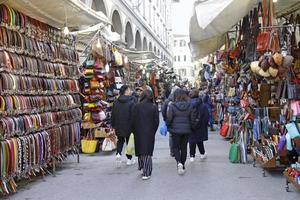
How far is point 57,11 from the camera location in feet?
28.1

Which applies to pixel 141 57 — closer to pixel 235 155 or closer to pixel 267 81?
pixel 235 155

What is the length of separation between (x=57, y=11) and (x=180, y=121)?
3.02 meters

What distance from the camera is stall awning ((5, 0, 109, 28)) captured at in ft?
25.3

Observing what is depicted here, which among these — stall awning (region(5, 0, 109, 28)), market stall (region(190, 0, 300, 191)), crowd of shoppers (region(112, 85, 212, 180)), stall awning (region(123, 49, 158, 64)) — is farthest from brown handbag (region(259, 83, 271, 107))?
stall awning (region(123, 49, 158, 64))

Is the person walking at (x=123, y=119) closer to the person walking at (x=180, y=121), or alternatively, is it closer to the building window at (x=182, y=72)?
the person walking at (x=180, y=121)

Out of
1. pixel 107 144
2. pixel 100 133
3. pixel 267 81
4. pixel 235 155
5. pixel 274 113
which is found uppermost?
pixel 267 81

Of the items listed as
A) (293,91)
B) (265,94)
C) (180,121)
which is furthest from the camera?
(265,94)

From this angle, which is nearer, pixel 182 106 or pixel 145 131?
pixel 145 131

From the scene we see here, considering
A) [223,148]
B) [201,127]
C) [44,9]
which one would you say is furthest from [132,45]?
[44,9]

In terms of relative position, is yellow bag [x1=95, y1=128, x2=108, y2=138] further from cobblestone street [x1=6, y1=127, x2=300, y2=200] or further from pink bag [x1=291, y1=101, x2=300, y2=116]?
pink bag [x1=291, y1=101, x2=300, y2=116]

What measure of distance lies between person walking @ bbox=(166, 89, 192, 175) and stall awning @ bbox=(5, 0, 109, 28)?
236 cm

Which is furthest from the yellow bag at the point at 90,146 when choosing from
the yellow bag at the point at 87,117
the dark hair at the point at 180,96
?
the dark hair at the point at 180,96

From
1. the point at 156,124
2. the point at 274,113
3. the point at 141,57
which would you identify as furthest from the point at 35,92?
the point at 141,57

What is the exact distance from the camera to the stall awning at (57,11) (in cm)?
772
